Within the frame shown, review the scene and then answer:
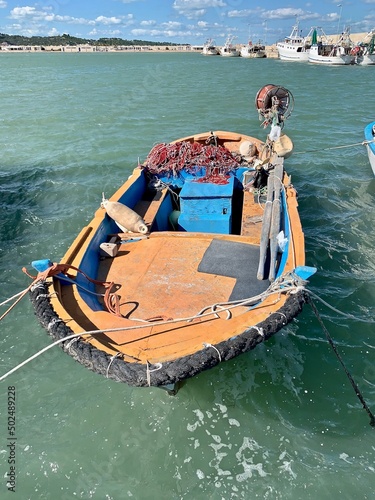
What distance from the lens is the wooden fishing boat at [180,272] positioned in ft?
12.4

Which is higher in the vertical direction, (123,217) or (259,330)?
(123,217)

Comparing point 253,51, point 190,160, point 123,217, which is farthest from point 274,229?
point 253,51

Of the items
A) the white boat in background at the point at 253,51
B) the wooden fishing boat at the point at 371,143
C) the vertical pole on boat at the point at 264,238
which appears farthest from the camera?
the white boat in background at the point at 253,51

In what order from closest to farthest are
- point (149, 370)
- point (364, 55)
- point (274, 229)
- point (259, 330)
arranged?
point (149, 370) < point (259, 330) < point (274, 229) < point (364, 55)

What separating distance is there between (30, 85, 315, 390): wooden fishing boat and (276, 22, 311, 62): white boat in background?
226 ft

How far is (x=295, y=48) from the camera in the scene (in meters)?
67.1

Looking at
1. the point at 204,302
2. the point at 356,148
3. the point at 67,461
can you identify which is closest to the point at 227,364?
the point at 204,302

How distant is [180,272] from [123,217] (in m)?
1.60

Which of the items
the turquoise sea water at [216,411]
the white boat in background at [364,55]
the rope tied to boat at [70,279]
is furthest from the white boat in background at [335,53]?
the rope tied to boat at [70,279]

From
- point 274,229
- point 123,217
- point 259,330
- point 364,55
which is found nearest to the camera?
point 259,330

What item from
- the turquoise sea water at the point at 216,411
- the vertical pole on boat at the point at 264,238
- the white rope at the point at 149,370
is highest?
the vertical pole on boat at the point at 264,238

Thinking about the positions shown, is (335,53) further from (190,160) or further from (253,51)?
(190,160)

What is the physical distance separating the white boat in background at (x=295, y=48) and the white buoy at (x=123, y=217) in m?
71.9

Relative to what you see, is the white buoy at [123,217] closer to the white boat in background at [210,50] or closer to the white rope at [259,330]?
the white rope at [259,330]
